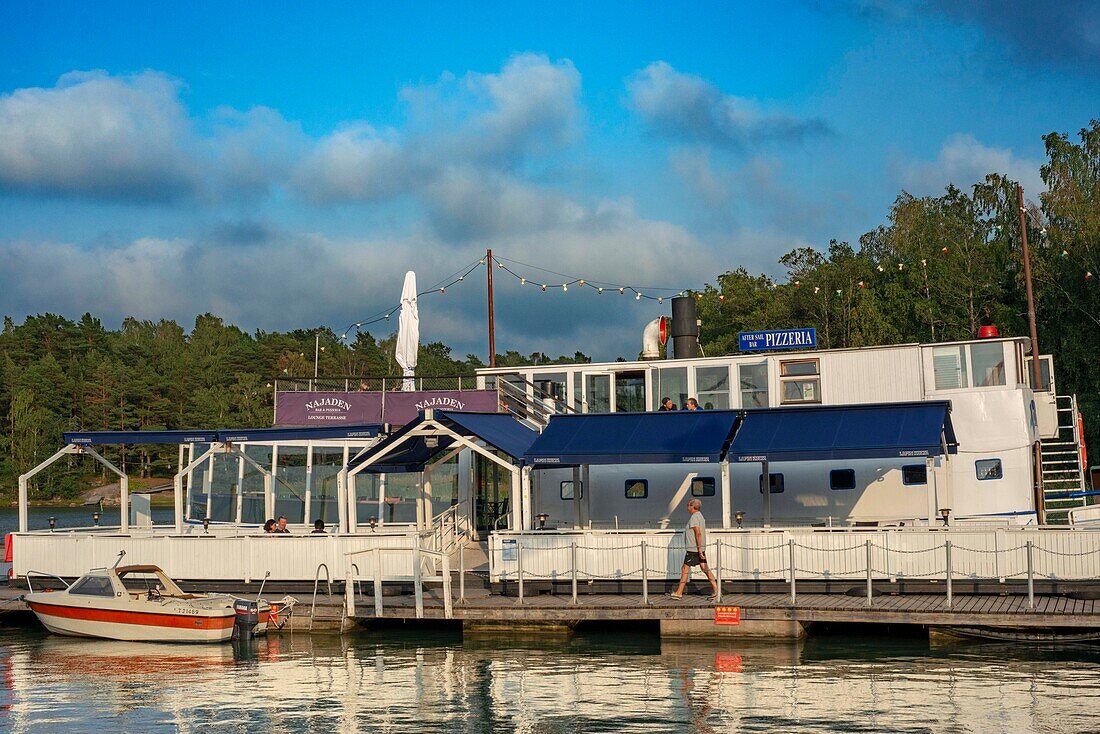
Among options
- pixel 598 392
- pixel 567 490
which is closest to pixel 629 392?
pixel 598 392

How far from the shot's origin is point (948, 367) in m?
28.2

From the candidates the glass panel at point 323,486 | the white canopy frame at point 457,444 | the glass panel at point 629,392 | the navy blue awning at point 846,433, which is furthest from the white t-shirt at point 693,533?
the glass panel at point 323,486

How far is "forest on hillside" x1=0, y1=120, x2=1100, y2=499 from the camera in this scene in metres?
61.0

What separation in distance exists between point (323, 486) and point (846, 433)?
50.7 ft

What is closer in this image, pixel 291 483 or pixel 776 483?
pixel 776 483

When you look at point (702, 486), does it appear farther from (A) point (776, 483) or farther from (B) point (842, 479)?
(B) point (842, 479)

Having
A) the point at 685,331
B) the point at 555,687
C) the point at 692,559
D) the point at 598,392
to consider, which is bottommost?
the point at 555,687

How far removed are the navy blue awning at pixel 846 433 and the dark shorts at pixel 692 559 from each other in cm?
257

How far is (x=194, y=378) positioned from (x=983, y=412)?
93987 millimetres

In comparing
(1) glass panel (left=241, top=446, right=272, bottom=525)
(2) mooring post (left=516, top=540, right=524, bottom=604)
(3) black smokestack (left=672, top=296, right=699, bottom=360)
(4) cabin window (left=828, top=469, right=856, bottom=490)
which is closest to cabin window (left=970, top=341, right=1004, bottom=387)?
(4) cabin window (left=828, top=469, right=856, bottom=490)

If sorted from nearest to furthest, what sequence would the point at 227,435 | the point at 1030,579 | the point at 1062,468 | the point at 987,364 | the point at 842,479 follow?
1. the point at 1030,579
2. the point at 842,479
3. the point at 987,364
4. the point at 227,435
5. the point at 1062,468

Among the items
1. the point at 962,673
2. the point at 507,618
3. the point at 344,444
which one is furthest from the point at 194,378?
the point at 962,673

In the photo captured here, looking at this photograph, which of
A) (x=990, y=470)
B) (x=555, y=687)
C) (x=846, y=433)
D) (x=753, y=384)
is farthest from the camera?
(x=753, y=384)

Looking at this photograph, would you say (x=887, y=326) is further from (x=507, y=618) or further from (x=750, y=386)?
(x=507, y=618)
